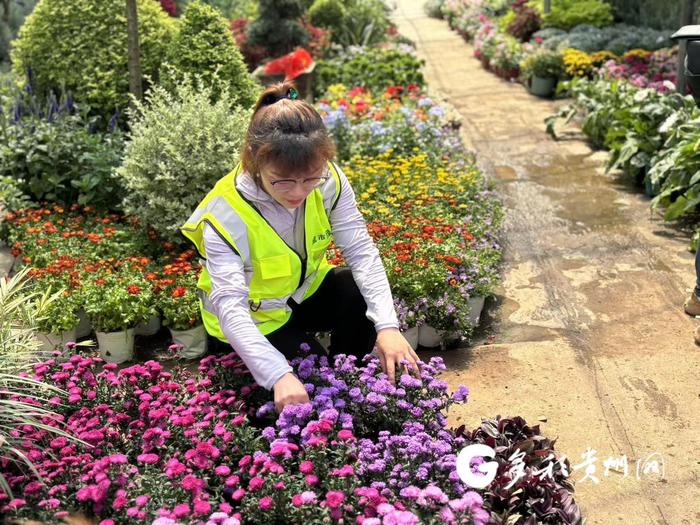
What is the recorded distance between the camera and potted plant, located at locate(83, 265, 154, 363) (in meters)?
4.07

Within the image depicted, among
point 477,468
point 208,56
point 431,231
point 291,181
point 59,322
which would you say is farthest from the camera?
point 208,56

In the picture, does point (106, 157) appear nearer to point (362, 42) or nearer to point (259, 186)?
point (259, 186)

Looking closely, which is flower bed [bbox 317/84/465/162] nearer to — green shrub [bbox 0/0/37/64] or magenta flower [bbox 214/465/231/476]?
magenta flower [bbox 214/465/231/476]

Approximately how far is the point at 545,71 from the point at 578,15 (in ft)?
11.9

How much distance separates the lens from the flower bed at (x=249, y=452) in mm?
2314

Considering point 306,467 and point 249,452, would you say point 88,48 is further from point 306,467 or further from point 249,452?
point 306,467

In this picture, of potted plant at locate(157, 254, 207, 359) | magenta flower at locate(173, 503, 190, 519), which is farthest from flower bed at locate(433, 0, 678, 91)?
magenta flower at locate(173, 503, 190, 519)

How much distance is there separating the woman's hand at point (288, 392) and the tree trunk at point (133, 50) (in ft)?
13.0

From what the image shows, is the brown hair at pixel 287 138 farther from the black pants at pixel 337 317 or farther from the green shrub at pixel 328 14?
the green shrub at pixel 328 14

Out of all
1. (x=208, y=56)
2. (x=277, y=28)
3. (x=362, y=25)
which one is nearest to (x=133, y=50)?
(x=208, y=56)

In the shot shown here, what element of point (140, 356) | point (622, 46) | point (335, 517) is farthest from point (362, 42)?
point (335, 517)

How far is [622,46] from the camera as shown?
12.0 metres

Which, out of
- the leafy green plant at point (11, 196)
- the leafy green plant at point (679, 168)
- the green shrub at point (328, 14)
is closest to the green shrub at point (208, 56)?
the leafy green plant at point (11, 196)

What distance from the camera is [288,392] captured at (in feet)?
8.66
